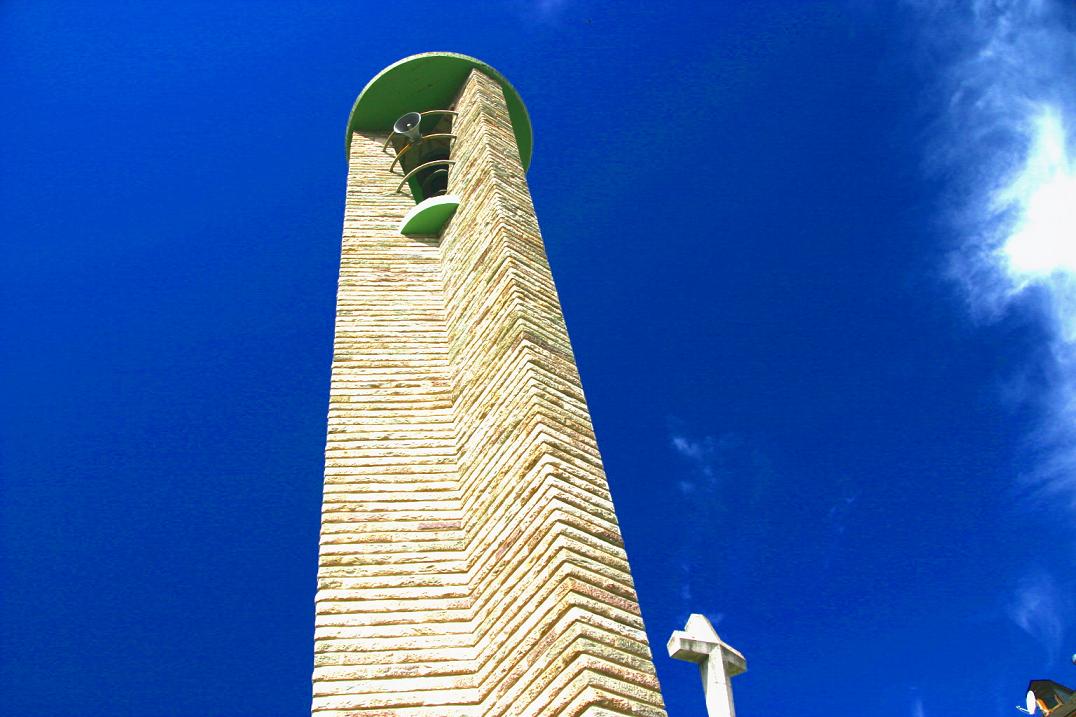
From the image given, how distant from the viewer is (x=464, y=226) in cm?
701

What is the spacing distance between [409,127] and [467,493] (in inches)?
187

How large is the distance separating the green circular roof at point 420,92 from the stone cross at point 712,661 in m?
6.29

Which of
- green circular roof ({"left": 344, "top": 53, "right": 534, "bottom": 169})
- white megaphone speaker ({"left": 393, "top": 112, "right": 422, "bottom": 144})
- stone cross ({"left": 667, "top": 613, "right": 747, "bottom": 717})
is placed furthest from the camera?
green circular roof ({"left": 344, "top": 53, "right": 534, "bottom": 169})

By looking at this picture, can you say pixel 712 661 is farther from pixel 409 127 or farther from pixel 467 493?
pixel 409 127

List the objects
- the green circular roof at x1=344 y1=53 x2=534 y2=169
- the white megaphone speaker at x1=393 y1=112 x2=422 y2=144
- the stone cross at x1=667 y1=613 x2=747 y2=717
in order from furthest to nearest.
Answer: the green circular roof at x1=344 y1=53 x2=534 y2=169 → the white megaphone speaker at x1=393 y1=112 x2=422 y2=144 → the stone cross at x1=667 y1=613 x2=747 y2=717

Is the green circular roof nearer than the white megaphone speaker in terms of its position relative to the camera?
No

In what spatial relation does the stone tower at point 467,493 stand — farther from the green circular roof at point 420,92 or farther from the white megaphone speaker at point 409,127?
the green circular roof at point 420,92

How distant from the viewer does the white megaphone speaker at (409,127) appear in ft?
29.0

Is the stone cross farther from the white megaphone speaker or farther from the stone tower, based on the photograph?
the white megaphone speaker

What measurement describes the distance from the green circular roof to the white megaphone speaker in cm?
45

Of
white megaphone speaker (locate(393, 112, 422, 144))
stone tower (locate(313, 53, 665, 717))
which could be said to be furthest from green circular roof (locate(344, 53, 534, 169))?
stone tower (locate(313, 53, 665, 717))

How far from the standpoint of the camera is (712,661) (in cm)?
401

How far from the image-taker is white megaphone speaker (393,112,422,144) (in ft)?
29.0

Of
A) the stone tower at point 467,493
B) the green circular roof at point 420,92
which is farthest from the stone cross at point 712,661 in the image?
the green circular roof at point 420,92
